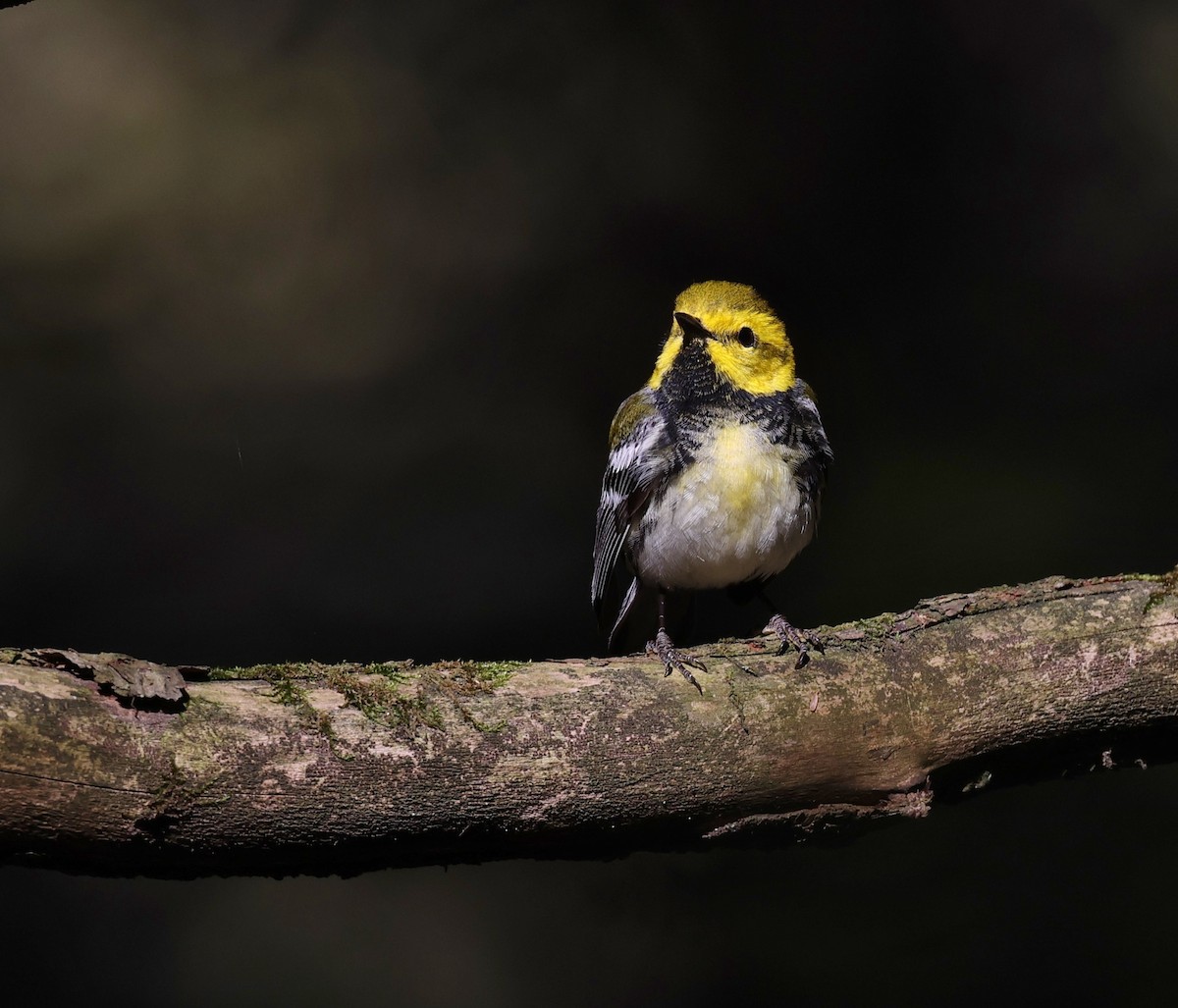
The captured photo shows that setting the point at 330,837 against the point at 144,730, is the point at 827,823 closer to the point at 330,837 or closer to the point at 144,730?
the point at 330,837

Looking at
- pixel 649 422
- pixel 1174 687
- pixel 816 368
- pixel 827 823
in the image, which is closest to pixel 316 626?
pixel 649 422

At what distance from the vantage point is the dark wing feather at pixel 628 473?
2152 mm

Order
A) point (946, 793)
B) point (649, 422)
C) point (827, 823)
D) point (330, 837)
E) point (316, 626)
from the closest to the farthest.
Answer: point (330, 837)
point (827, 823)
point (946, 793)
point (649, 422)
point (316, 626)

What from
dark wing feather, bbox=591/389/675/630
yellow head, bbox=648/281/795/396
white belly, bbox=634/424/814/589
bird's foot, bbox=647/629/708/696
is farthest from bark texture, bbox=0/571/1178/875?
yellow head, bbox=648/281/795/396

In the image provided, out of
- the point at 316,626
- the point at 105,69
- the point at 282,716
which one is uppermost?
the point at 105,69

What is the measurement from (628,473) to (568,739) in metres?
0.78

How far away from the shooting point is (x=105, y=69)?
9.72 ft

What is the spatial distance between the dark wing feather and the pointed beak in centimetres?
14

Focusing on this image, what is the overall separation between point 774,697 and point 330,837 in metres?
0.62

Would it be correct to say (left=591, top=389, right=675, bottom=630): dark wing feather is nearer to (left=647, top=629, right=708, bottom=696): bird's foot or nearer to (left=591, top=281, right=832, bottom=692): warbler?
(left=591, top=281, right=832, bottom=692): warbler

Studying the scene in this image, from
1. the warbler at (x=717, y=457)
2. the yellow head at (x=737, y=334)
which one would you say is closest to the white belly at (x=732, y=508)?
the warbler at (x=717, y=457)

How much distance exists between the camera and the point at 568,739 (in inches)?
59.7

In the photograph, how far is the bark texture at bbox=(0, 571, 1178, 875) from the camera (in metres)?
1.32

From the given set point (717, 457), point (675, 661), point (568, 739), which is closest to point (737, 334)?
point (717, 457)
